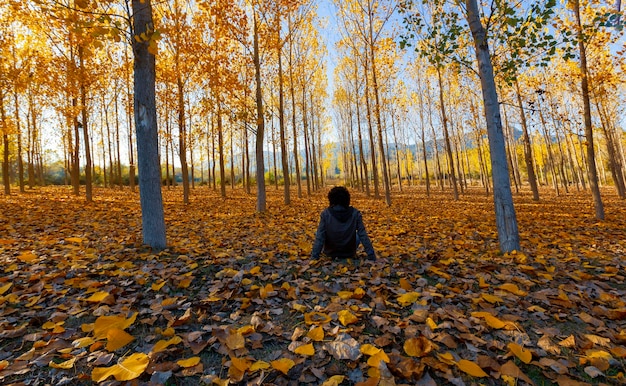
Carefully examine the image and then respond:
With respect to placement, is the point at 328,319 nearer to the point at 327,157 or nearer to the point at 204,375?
the point at 204,375

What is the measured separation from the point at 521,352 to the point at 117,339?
271 centimetres

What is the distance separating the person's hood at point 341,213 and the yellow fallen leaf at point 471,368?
2390mm

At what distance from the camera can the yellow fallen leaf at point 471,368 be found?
5.38 ft

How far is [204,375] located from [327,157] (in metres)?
47.6

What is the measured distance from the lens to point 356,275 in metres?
3.38

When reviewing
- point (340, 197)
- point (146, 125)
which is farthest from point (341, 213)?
point (146, 125)

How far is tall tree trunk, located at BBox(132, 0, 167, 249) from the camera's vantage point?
4.23 metres

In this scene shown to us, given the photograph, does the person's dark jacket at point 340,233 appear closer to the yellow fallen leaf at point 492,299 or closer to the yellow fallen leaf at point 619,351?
the yellow fallen leaf at point 492,299

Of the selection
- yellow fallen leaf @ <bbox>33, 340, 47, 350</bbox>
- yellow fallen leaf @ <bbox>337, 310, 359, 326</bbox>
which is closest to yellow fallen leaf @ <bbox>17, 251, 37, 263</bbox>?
yellow fallen leaf @ <bbox>33, 340, 47, 350</bbox>

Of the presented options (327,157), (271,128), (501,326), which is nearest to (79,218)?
(501,326)

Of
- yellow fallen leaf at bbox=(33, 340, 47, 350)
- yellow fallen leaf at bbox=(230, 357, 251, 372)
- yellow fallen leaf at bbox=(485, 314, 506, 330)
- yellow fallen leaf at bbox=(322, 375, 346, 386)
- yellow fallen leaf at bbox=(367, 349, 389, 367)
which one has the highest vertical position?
yellow fallen leaf at bbox=(33, 340, 47, 350)

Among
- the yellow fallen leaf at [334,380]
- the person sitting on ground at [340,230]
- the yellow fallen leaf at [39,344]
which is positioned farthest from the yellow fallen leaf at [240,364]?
the person sitting on ground at [340,230]

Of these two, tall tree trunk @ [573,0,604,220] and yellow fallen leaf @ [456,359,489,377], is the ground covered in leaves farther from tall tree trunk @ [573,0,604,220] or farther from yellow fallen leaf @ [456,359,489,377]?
tall tree trunk @ [573,0,604,220]

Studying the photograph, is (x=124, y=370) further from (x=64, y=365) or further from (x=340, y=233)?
(x=340, y=233)
